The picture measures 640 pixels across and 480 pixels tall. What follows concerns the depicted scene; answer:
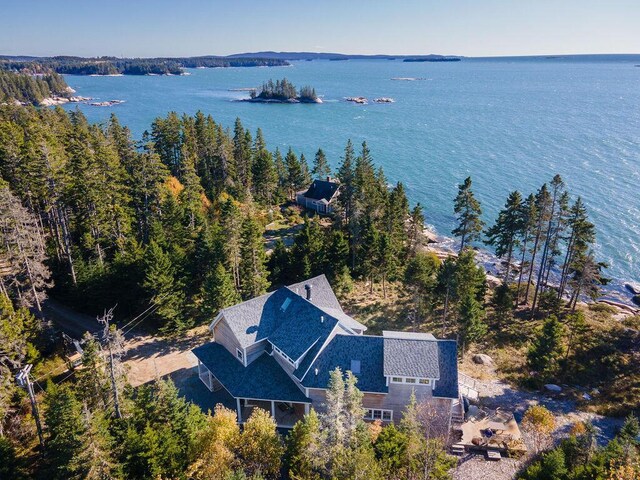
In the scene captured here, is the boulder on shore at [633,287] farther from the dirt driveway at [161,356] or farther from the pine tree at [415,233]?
the dirt driveway at [161,356]

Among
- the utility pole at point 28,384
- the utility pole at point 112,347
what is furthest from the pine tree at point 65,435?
the utility pole at point 112,347

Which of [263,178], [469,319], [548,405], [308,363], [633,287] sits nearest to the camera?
[308,363]

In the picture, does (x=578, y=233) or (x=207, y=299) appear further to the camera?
(x=578, y=233)

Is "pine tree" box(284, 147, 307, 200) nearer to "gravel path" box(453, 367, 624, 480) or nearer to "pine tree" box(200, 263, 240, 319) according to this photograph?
"pine tree" box(200, 263, 240, 319)

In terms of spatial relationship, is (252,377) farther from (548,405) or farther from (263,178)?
(263,178)

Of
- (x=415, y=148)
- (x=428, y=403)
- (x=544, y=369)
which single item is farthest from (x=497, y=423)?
(x=415, y=148)

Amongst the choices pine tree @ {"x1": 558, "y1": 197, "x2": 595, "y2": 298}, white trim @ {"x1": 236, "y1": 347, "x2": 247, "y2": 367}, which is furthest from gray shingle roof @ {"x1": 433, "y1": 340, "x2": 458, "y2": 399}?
pine tree @ {"x1": 558, "y1": 197, "x2": 595, "y2": 298}

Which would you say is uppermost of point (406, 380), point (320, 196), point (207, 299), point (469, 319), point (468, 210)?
point (468, 210)

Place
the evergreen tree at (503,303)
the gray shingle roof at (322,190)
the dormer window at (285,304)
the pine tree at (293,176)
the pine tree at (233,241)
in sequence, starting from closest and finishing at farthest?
1. the dormer window at (285,304)
2. the pine tree at (233,241)
3. the evergreen tree at (503,303)
4. the gray shingle roof at (322,190)
5. the pine tree at (293,176)

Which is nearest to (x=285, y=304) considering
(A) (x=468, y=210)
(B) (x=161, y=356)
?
(B) (x=161, y=356)
